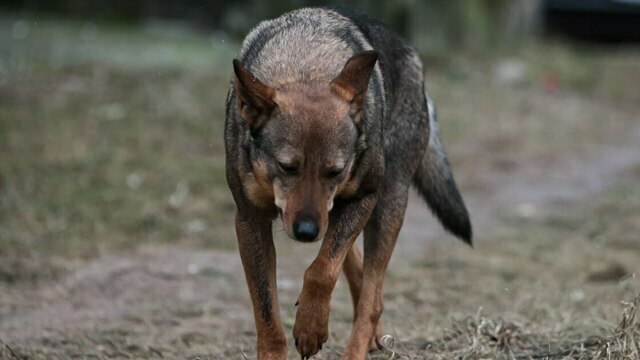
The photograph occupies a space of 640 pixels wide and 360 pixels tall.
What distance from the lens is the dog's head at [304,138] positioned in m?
4.68

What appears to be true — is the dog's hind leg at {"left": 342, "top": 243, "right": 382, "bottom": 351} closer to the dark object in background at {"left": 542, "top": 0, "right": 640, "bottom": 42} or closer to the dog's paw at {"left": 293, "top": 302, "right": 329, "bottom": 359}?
the dog's paw at {"left": 293, "top": 302, "right": 329, "bottom": 359}

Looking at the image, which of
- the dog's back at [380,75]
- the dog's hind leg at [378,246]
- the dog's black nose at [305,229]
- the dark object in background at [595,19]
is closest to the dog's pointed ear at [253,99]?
the dog's back at [380,75]

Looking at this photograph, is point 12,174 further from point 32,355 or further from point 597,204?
point 597,204

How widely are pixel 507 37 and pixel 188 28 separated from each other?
418 cm

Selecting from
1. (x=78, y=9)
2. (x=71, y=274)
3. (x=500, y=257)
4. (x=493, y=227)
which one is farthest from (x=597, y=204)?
(x=78, y=9)

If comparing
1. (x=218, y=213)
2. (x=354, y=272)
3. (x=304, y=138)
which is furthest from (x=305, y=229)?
(x=218, y=213)

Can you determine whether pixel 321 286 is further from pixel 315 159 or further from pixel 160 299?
pixel 160 299

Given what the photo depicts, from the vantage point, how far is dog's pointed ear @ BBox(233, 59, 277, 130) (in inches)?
191

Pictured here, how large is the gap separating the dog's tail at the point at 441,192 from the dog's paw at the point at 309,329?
68.0 inches

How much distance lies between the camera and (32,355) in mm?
5719

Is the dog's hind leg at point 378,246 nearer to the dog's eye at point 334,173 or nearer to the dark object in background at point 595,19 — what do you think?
the dog's eye at point 334,173

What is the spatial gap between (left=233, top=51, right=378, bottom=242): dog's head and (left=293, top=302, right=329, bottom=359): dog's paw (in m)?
0.42

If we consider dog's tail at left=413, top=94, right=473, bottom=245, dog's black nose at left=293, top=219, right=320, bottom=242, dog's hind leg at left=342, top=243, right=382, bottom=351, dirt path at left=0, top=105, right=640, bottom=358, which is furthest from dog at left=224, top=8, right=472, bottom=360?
dirt path at left=0, top=105, right=640, bottom=358

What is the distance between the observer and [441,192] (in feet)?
21.3
